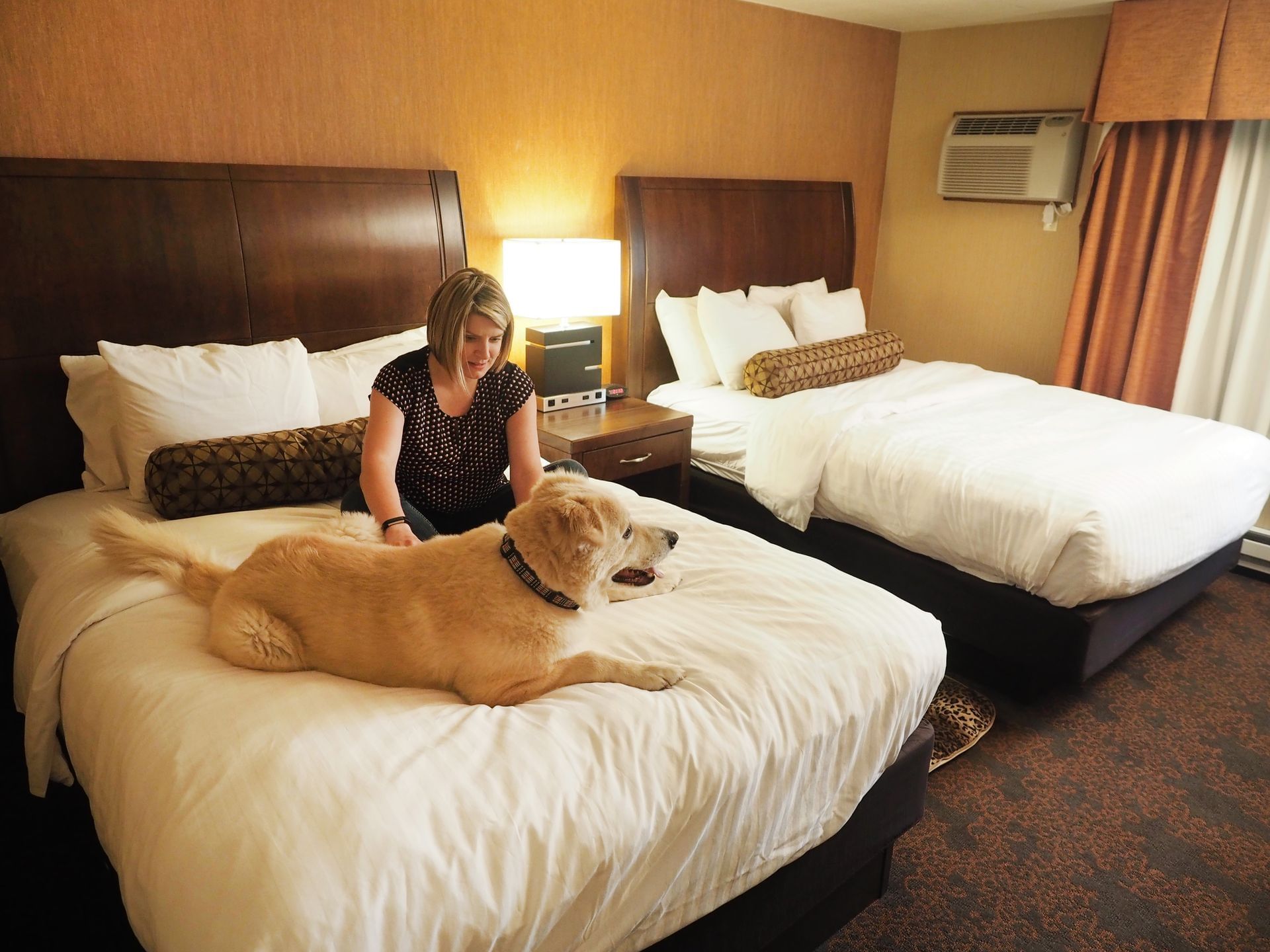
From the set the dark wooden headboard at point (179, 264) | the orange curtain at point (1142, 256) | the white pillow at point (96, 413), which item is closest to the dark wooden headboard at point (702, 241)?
the dark wooden headboard at point (179, 264)

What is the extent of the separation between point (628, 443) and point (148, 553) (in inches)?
68.0

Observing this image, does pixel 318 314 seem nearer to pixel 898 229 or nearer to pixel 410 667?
pixel 410 667

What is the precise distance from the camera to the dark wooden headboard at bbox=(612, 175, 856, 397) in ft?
12.0

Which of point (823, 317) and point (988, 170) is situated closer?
point (823, 317)

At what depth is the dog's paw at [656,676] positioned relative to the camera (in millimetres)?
1430

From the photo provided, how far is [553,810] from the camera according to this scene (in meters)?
1.17

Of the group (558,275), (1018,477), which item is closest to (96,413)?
(558,275)

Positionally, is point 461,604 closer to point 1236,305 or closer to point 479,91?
point 479,91

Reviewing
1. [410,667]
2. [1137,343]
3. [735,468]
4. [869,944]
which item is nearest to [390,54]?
[735,468]

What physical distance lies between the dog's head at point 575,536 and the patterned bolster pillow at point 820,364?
206 cm

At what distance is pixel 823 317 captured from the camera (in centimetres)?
396

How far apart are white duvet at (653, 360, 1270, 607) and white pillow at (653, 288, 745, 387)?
0.86 feet

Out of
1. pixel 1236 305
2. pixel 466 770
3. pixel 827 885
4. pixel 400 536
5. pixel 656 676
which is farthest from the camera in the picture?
pixel 1236 305

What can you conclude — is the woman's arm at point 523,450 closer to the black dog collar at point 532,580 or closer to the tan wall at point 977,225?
the black dog collar at point 532,580
